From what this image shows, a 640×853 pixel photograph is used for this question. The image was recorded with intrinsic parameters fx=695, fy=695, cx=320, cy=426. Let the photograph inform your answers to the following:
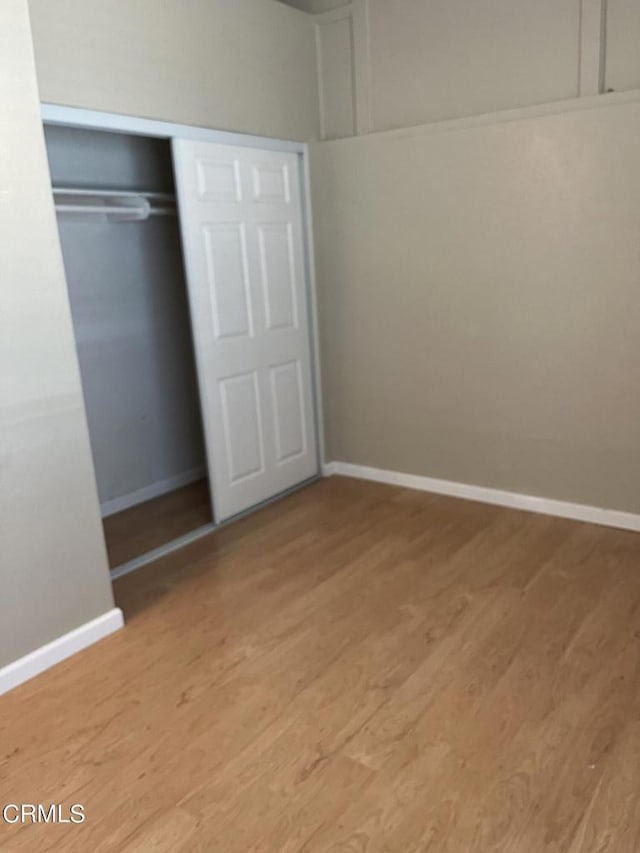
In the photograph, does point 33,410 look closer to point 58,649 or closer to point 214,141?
point 58,649

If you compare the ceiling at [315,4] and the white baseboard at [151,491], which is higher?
the ceiling at [315,4]

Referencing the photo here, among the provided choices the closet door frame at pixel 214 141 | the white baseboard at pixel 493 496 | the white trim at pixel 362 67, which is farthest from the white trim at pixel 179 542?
the white trim at pixel 362 67

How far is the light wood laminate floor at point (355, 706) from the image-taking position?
71.8 inches

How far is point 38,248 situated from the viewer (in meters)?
2.39

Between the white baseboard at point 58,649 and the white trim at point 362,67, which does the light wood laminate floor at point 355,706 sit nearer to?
the white baseboard at point 58,649

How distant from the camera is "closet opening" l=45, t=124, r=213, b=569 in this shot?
3723 mm

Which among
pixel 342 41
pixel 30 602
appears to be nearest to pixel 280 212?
pixel 342 41

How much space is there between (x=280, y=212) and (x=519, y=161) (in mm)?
1318

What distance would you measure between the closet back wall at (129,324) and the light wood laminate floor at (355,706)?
1088 millimetres

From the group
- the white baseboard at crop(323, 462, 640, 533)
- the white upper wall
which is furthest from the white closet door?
the white baseboard at crop(323, 462, 640, 533)

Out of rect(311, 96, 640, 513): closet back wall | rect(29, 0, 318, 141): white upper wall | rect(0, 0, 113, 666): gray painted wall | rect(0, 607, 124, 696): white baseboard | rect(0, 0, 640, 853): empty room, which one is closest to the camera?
rect(0, 0, 640, 853): empty room

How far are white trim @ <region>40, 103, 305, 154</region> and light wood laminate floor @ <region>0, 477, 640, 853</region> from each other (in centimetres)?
186

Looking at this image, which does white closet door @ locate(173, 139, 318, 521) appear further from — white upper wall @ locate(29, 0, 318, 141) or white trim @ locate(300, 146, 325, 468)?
white upper wall @ locate(29, 0, 318, 141)

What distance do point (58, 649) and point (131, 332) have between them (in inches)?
83.2
